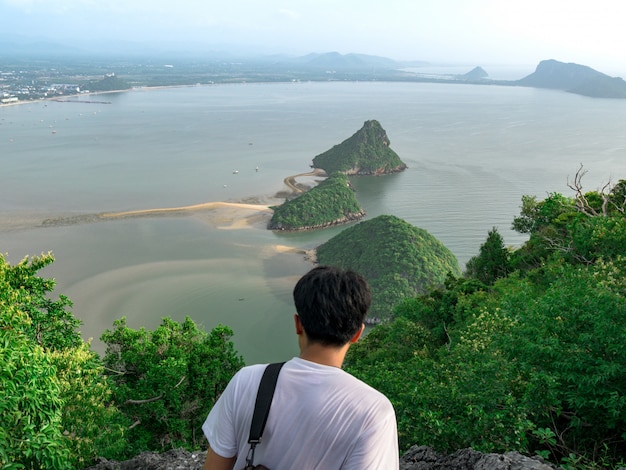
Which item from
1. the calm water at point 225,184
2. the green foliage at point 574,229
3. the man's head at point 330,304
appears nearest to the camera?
the man's head at point 330,304

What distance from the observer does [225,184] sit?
1941 inches

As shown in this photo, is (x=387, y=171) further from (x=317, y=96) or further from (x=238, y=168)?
(x=317, y=96)

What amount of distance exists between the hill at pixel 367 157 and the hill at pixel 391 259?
2357 centimetres

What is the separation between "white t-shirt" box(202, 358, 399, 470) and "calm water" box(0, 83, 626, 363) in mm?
19971

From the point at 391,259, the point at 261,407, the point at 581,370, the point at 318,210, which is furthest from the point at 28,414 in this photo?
the point at 318,210

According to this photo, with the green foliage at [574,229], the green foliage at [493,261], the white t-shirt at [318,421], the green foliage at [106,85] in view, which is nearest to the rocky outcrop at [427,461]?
the white t-shirt at [318,421]

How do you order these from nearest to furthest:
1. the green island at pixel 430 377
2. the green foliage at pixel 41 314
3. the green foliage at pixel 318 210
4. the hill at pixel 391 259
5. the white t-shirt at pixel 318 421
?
the white t-shirt at pixel 318 421
the green island at pixel 430 377
the green foliage at pixel 41 314
the hill at pixel 391 259
the green foliage at pixel 318 210

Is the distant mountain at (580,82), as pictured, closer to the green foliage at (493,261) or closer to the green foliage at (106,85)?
the green foliage at (106,85)

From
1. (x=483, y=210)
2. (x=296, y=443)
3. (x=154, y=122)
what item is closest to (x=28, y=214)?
(x=483, y=210)

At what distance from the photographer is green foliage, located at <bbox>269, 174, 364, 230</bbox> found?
37.8 m

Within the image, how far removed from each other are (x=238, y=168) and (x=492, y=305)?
48574 millimetres

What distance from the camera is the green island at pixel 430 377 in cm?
414

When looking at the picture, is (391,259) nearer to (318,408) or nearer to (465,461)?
(465,461)

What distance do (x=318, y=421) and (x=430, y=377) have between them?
4522 mm
